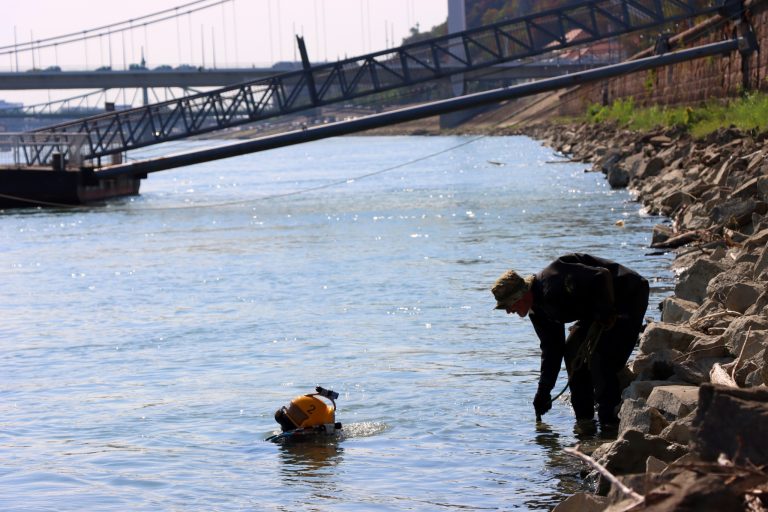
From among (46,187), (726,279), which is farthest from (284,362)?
(46,187)

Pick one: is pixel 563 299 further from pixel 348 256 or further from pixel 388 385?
pixel 348 256

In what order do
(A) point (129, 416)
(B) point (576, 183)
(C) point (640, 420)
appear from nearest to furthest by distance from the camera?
(C) point (640, 420) < (A) point (129, 416) < (B) point (576, 183)

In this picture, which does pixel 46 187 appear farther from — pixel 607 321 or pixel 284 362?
pixel 607 321

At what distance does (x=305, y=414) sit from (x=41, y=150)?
37.7 metres

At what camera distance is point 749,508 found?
15.5 feet

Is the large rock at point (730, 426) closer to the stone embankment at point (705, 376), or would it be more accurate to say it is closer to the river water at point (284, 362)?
the stone embankment at point (705, 376)

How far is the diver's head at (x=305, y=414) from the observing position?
9742 mm

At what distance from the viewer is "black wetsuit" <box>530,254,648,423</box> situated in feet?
28.1

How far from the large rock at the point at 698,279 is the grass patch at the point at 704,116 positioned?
1485cm

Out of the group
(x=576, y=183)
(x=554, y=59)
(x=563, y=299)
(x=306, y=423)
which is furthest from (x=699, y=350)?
(x=554, y=59)

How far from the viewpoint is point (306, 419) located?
9.74 meters

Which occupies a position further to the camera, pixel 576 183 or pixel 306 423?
pixel 576 183

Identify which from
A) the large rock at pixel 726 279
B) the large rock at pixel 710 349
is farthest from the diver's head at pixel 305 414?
the large rock at pixel 726 279

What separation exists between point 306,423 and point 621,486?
4998 millimetres
